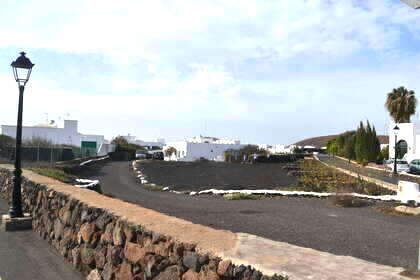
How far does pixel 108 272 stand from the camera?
6070 millimetres

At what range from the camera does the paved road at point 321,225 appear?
8.64 metres

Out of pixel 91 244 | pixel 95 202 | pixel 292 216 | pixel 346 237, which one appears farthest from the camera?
pixel 292 216

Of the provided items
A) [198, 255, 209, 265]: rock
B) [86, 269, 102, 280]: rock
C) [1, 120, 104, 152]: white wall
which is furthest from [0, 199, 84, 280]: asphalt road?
[1, 120, 104, 152]: white wall

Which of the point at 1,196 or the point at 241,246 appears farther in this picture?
the point at 1,196

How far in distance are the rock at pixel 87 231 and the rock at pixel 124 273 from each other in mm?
1284

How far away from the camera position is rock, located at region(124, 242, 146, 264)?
536cm

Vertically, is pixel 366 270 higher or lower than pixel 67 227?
higher

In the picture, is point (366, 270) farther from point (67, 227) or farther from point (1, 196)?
point (1, 196)

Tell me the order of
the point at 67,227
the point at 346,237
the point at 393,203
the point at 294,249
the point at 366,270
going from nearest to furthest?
the point at 366,270 → the point at 294,249 → the point at 67,227 → the point at 346,237 → the point at 393,203

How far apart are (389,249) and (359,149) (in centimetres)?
2717

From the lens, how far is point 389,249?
8.75 meters

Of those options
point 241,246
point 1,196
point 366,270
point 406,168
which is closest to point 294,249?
point 241,246

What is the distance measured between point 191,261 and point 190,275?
131 millimetres

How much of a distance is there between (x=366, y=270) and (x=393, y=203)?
13.8 metres
